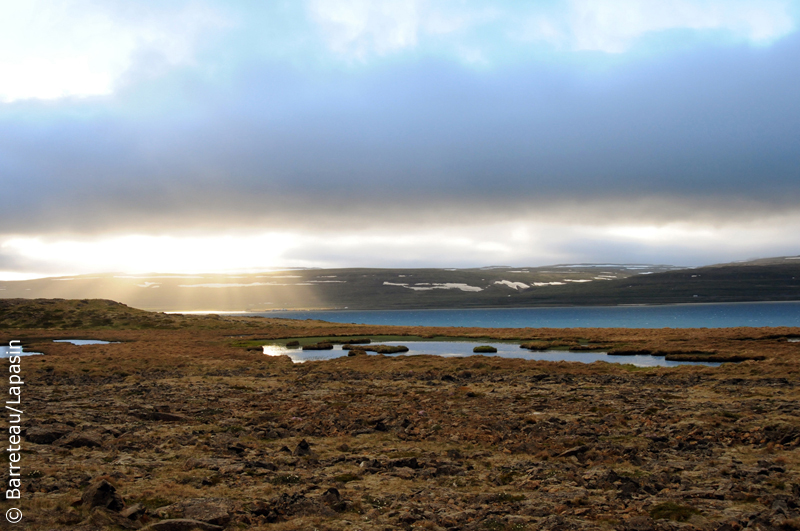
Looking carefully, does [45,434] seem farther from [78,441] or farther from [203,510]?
[203,510]

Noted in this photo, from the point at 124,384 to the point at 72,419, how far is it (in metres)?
13.1

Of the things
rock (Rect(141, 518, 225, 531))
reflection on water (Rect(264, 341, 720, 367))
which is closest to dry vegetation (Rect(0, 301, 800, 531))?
rock (Rect(141, 518, 225, 531))

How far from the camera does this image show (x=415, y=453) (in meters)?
15.8

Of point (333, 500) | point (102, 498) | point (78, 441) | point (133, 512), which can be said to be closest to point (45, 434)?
point (78, 441)

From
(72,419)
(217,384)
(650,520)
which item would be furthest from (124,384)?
(650,520)

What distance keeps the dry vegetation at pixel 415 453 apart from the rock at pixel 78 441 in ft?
0.24

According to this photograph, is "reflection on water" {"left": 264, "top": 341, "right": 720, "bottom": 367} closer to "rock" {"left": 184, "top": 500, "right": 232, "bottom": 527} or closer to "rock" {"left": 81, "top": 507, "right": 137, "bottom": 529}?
"rock" {"left": 184, "top": 500, "right": 232, "bottom": 527}

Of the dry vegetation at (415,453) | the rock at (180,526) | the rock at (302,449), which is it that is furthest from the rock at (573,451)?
the rock at (180,526)

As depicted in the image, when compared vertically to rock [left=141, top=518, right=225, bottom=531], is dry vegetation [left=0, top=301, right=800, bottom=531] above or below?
below

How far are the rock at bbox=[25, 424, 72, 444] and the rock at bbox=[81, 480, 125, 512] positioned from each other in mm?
6406

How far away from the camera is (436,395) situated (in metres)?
26.9

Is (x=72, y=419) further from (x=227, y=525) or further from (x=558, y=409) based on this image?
(x=558, y=409)

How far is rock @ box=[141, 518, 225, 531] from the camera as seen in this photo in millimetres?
9406

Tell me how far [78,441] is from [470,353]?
47.0 metres
